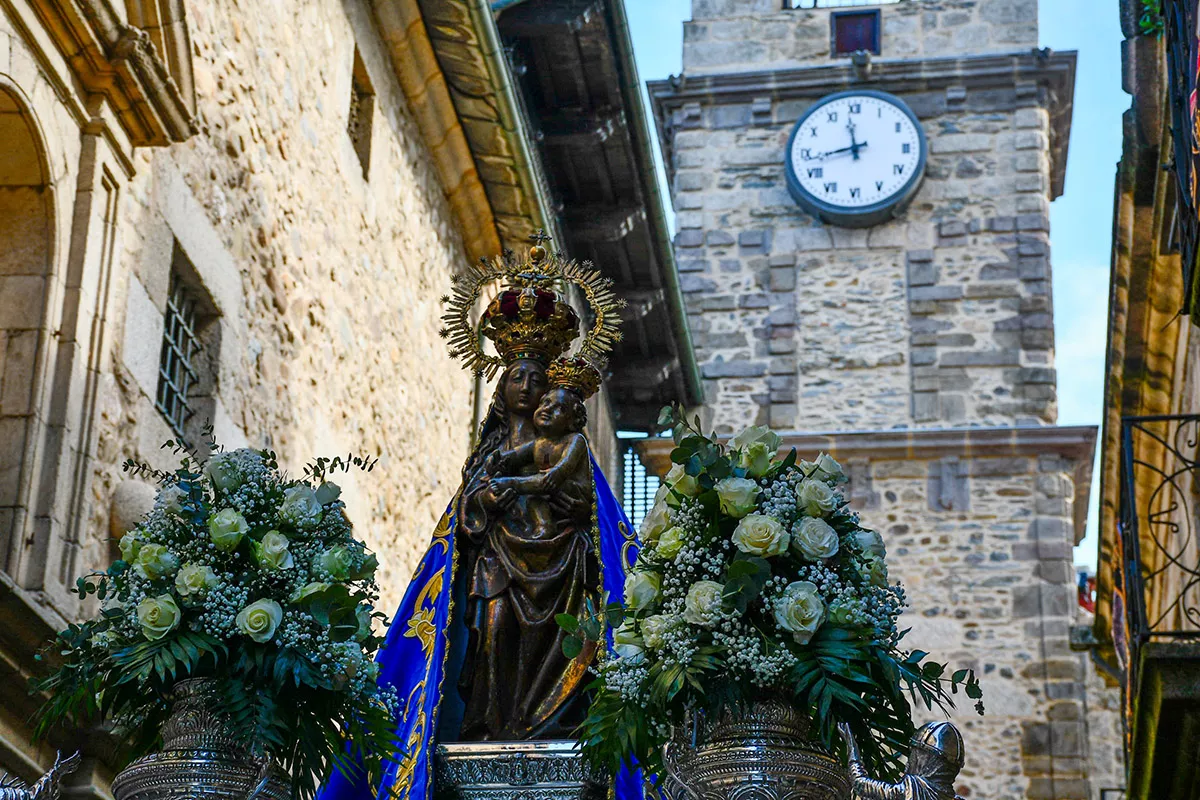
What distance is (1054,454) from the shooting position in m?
19.8

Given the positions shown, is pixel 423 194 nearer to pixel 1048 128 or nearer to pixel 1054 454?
pixel 1054 454

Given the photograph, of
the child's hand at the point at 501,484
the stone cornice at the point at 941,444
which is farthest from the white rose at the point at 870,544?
the stone cornice at the point at 941,444

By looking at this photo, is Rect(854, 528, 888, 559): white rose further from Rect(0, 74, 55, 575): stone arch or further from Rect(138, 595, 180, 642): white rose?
Rect(0, 74, 55, 575): stone arch

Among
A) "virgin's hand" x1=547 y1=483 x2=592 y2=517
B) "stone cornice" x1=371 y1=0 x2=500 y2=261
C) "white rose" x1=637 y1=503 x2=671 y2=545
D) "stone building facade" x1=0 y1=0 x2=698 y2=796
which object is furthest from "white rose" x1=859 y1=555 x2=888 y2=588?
"stone cornice" x1=371 y1=0 x2=500 y2=261

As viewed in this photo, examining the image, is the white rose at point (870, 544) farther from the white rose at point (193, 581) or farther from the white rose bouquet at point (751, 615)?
the white rose at point (193, 581)

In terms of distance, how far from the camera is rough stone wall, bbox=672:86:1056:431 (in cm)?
2053

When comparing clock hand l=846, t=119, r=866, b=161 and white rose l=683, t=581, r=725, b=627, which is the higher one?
clock hand l=846, t=119, r=866, b=161

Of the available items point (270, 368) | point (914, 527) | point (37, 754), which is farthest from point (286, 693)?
point (914, 527)

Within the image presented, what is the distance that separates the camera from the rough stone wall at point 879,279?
808 inches

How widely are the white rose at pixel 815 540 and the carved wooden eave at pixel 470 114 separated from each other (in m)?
7.40

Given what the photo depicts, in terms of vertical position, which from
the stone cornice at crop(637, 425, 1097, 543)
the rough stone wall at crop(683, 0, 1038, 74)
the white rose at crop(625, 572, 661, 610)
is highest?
the rough stone wall at crop(683, 0, 1038, 74)

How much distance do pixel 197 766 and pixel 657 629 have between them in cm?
117

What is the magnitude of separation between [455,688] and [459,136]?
8.05 m

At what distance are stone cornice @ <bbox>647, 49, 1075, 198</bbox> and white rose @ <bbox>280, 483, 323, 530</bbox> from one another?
56.6 feet
